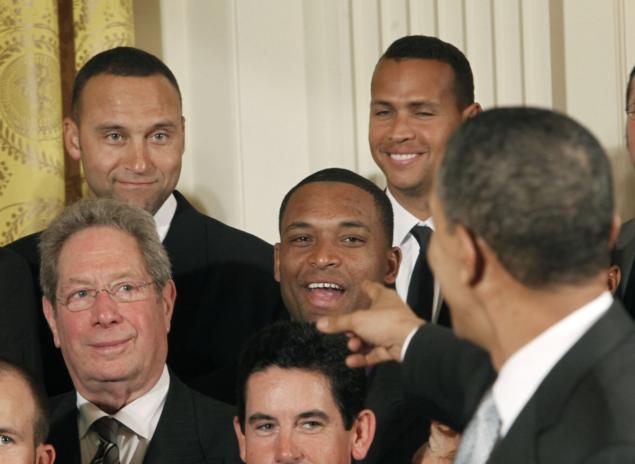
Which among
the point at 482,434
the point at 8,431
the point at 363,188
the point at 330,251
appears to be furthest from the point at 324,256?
the point at 482,434

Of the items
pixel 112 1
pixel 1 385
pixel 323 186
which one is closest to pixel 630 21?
pixel 323 186

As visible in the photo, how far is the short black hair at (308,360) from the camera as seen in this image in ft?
9.51

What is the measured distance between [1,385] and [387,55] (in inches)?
56.3

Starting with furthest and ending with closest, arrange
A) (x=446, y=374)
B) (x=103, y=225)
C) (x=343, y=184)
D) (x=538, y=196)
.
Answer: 1. (x=343, y=184)
2. (x=103, y=225)
3. (x=446, y=374)
4. (x=538, y=196)

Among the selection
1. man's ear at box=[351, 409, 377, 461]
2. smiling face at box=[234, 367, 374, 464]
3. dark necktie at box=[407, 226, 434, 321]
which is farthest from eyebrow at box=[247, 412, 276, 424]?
dark necktie at box=[407, 226, 434, 321]

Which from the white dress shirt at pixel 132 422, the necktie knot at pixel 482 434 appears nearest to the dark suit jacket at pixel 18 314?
the white dress shirt at pixel 132 422

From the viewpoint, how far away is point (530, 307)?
67.3 inches

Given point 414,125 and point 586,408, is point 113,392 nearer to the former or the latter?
point 414,125

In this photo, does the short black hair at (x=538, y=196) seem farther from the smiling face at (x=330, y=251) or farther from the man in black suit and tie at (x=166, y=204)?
the man in black suit and tie at (x=166, y=204)

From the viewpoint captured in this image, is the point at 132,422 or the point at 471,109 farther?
the point at 471,109

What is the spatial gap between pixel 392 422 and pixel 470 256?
1.38 metres

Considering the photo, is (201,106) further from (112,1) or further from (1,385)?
(1,385)

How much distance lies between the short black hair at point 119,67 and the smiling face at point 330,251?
0.46 m

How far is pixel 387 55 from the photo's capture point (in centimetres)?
388
